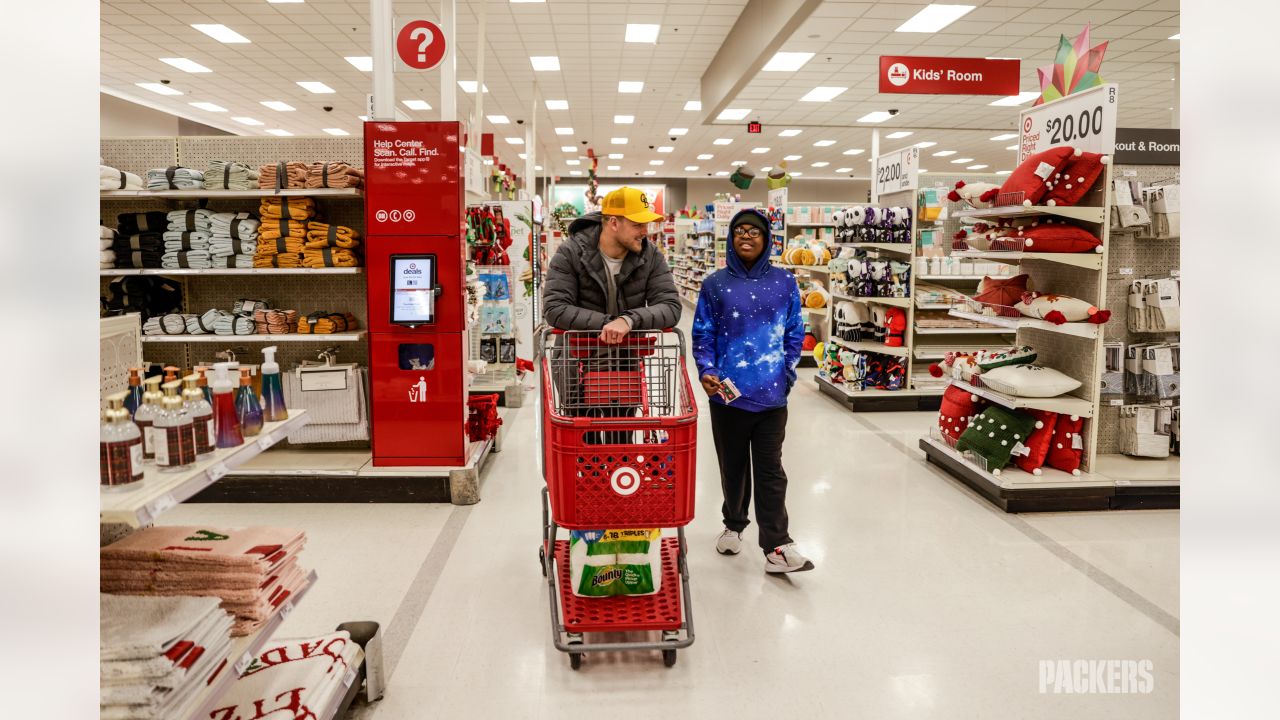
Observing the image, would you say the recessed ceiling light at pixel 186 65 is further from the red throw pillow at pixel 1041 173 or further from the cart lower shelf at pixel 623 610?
the cart lower shelf at pixel 623 610

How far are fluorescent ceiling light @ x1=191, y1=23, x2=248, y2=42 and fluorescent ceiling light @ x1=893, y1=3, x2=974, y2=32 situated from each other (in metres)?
8.84

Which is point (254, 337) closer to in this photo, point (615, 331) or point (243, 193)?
point (243, 193)

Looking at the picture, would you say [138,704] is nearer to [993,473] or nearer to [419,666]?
[419,666]

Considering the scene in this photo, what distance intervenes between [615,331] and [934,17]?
7.81 m

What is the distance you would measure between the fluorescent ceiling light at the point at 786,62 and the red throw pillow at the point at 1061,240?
6208mm

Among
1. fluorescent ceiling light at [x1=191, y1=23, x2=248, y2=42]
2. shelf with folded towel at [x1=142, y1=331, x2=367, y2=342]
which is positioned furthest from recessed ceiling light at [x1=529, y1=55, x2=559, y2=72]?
shelf with folded towel at [x1=142, y1=331, x2=367, y2=342]

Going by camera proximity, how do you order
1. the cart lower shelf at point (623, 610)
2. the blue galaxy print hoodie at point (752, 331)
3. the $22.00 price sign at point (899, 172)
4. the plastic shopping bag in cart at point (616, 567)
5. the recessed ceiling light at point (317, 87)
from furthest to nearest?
the recessed ceiling light at point (317, 87), the $22.00 price sign at point (899, 172), the blue galaxy print hoodie at point (752, 331), the plastic shopping bag in cart at point (616, 567), the cart lower shelf at point (623, 610)

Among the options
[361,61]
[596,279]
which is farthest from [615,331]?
[361,61]

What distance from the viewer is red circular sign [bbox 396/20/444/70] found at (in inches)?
200

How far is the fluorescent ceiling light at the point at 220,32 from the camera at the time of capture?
34.8 feet

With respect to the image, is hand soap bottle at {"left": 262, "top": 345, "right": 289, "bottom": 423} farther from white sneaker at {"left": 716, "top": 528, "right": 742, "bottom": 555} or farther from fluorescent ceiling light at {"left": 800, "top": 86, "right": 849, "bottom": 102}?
fluorescent ceiling light at {"left": 800, "top": 86, "right": 849, "bottom": 102}

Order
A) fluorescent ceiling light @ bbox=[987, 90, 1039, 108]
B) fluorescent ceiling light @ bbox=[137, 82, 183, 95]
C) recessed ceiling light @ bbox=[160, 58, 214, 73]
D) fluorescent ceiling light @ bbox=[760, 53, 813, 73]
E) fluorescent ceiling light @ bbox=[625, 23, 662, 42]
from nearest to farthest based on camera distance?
fluorescent ceiling light @ bbox=[760, 53, 813, 73] < fluorescent ceiling light @ bbox=[625, 23, 662, 42] < recessed ceiling light @ bbox=[160, 58, 214, 73] < fluorescent ceiling light @ bbox=[987, 90, 1039, 108] < fluorescent ceiling light @ bbox=[137, 82, 183, 95]

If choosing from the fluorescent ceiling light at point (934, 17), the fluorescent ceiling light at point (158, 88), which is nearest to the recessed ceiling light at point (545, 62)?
the fluorescent ceiling light at point (934, 17)
